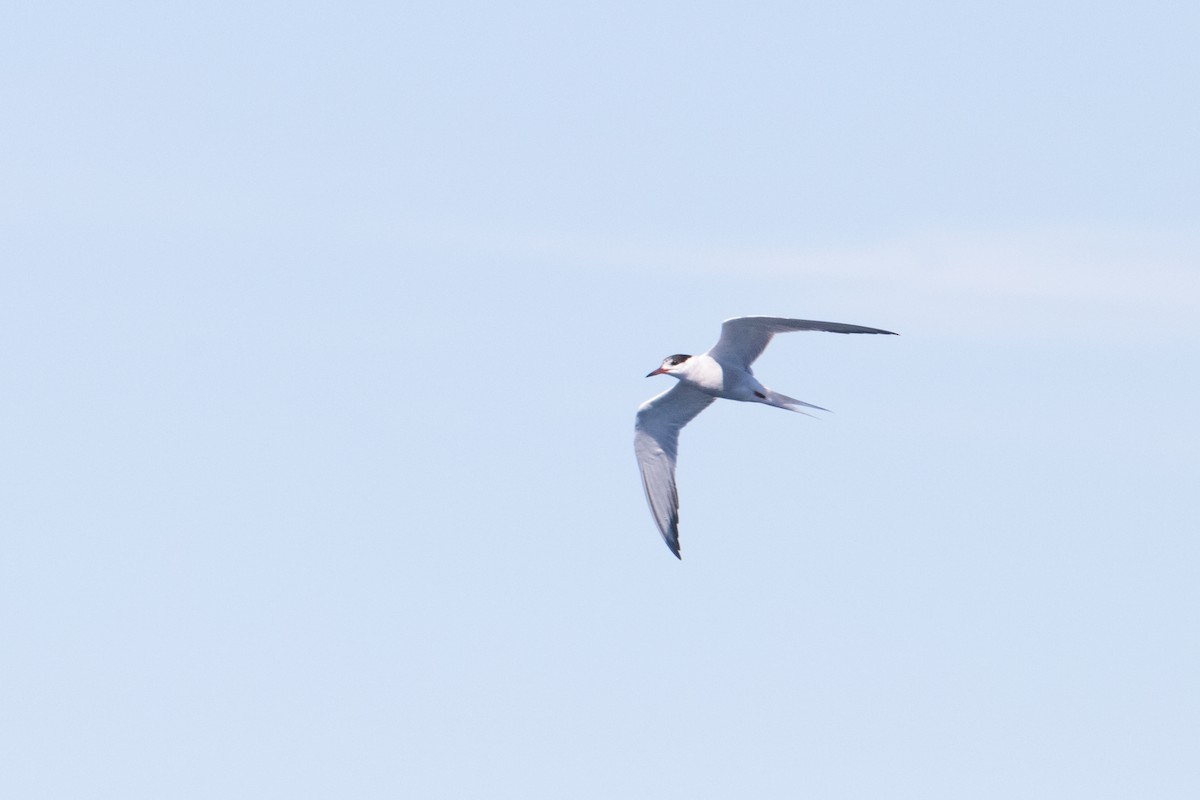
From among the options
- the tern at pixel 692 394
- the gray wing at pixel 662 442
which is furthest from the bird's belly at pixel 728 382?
the gray wing at pixel 662 442

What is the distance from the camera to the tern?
29906mm

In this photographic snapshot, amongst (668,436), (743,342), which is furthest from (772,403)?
(668,436)

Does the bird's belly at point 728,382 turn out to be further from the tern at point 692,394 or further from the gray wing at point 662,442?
the gray wing at point 662,442

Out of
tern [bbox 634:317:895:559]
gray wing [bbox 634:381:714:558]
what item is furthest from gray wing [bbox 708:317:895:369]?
gray wing [bbox 634:381:714:558]

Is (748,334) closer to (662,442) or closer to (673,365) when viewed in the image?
(673,365)

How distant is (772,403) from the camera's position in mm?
31000

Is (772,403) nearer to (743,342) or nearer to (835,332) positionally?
(743,342)

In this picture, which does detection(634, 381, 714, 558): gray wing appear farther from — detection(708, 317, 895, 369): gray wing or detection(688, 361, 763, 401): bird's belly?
detection(708, 317, 895, 369): gray wing

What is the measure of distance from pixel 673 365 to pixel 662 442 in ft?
8.43

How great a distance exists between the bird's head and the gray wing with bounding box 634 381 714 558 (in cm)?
159

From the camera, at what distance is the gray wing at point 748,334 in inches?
1150

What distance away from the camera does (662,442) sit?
111ft

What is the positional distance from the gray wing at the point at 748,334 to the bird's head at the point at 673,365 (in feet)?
2.24

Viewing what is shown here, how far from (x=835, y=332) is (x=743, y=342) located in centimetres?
299
